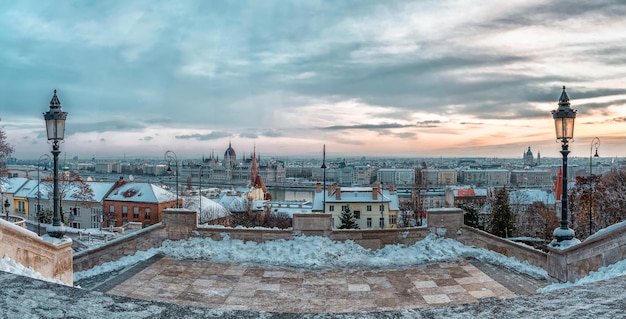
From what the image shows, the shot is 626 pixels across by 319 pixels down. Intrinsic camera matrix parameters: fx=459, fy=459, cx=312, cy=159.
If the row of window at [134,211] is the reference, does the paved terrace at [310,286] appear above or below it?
above

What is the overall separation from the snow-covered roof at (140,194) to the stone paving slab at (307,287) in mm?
46488

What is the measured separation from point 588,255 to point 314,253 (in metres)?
5.57

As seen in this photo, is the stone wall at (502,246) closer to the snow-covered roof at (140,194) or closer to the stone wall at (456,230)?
the stone wall at (456,230)

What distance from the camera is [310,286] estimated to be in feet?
29.8

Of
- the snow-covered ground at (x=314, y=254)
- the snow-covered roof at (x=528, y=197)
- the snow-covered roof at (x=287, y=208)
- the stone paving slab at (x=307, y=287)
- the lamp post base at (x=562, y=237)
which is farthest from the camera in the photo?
the snow-covered roof at (x=287, y=208)

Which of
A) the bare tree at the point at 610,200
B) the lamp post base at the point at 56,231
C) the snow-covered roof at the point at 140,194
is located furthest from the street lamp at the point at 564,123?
the snow-covered roof at the point at 140,194

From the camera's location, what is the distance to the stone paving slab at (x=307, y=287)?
808 cm

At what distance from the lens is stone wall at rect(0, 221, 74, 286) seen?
705cm

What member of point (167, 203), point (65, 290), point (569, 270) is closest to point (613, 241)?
point (569, 270)

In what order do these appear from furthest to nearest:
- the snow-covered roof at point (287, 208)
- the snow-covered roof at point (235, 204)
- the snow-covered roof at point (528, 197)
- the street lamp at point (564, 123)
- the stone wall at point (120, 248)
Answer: the snow-covered roof at point (287, 208) → the snow-covered roof at point (235, 204) → the snow-covered roof at point (528, 197) → the stone wall at point (120, 248) → the street lamp at point (564, 123)

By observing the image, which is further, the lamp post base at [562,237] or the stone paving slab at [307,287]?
the lamp post base at [562,237]

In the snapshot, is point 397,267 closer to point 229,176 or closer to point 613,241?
point 613,241

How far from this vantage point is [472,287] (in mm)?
8938

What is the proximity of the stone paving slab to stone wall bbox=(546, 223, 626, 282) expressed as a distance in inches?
39.7
